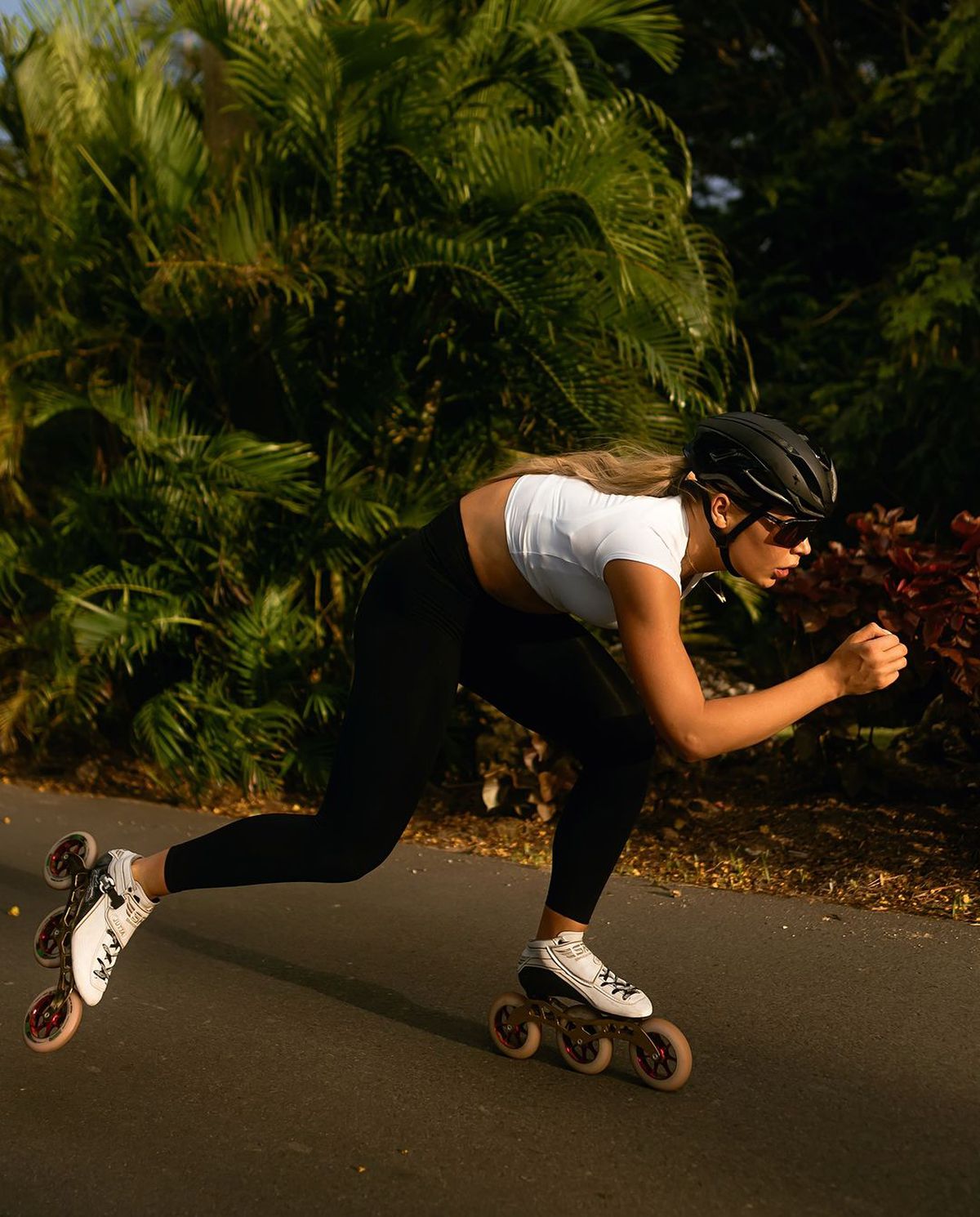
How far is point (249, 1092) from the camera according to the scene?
3.50 meters

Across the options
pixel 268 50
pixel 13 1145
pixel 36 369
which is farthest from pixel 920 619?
pixel 36 369

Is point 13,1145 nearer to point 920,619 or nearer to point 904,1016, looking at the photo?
point 904,1016

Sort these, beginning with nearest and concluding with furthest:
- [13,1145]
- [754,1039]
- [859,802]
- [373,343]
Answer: [13,1145] → [754,1039] → [859,802] → [373,343]

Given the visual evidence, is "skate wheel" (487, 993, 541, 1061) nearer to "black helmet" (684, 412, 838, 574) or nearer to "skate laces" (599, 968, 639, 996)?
"skate laces" (599, 968, 639, 996)

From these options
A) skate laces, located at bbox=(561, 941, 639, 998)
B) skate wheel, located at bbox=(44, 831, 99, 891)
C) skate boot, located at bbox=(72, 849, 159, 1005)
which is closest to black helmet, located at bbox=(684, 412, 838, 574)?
skate laces, located at bbox=(561, 941, 639, 998)

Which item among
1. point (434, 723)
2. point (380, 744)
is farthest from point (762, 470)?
point (380, 744)

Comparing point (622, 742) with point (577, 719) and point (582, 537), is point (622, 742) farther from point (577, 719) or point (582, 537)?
point (582, 537)

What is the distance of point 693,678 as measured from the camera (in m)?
3.14

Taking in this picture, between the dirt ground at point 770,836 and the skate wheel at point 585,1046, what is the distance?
1.84 meters

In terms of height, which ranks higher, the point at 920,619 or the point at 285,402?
the point at 920,619

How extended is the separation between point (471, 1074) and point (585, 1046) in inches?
11.4

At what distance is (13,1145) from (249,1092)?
554 mm

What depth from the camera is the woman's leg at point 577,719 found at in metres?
3.61

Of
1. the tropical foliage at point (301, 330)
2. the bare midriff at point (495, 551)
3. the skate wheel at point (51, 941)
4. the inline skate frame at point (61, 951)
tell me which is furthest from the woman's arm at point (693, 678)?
the tropical foliage at point (301, 330)
